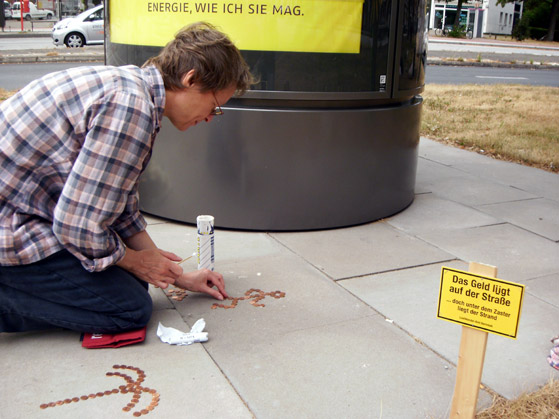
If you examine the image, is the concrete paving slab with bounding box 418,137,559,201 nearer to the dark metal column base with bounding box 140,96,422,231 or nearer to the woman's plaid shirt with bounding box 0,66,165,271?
the dark metal column base with bounding box 140,96,422,231

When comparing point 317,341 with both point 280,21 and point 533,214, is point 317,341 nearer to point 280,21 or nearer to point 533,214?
point 280,21

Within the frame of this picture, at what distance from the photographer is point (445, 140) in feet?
27.3

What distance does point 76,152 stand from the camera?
254cm

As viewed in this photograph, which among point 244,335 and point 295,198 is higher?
point 295,198

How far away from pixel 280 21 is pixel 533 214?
265 centimetres

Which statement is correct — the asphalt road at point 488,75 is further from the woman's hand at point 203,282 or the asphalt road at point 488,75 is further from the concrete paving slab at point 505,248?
the woman's hand at point 203,282

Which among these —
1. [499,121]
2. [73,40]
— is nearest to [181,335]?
[499,121]

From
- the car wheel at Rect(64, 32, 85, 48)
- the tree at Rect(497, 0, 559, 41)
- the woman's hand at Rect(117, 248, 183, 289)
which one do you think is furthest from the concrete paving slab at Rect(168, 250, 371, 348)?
the tree at Rect(497, 0, 559, 41)

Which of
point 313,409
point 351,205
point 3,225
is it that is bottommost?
point 313,409

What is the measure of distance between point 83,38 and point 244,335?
68.7 ft

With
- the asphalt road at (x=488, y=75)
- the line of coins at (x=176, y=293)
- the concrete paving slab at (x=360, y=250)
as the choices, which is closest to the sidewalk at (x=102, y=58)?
the asphalt road at (x=488, y=75)

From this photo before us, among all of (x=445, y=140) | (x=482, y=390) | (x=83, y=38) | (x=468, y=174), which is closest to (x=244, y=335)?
(x=482, y=390)

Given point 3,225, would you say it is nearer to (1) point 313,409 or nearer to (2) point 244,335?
(2) point 244,335

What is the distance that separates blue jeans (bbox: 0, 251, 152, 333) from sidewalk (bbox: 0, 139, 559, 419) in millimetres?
120
